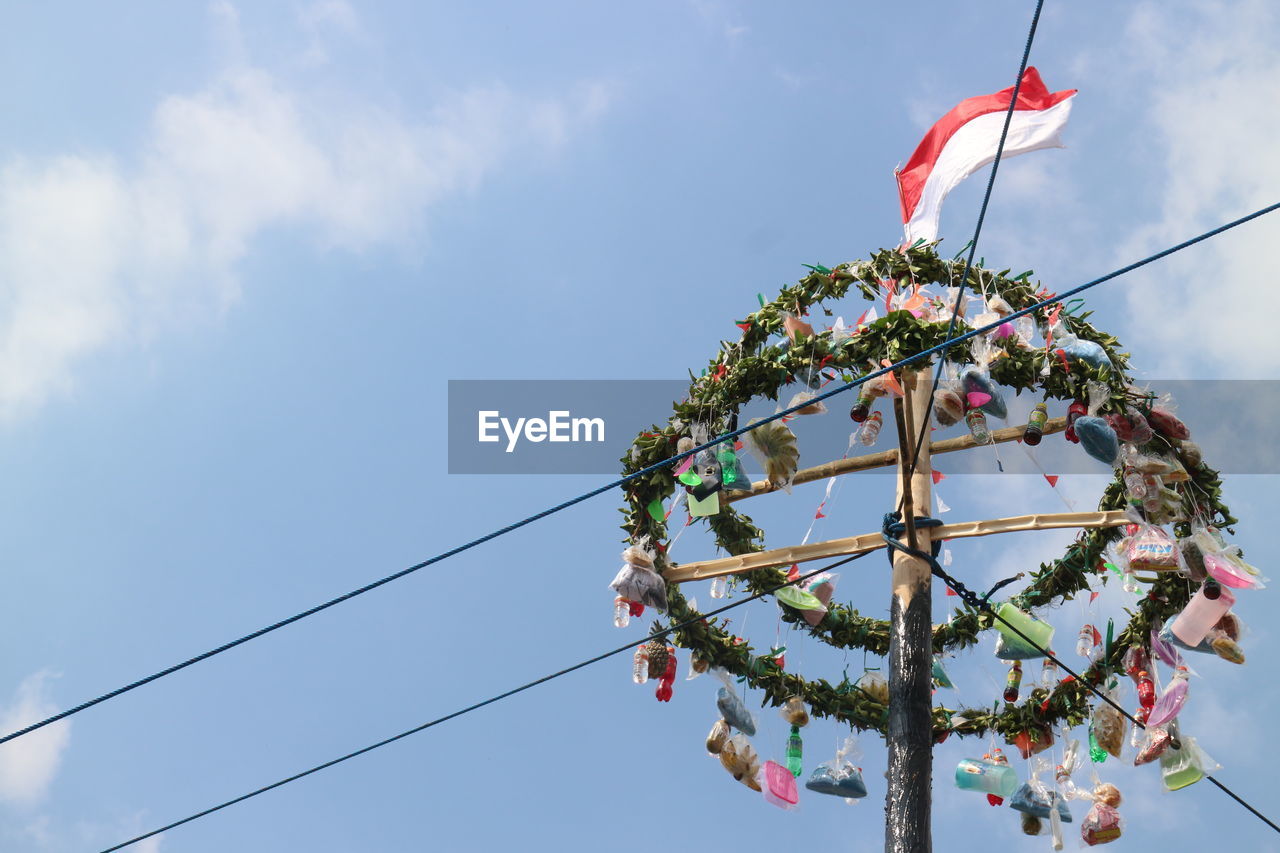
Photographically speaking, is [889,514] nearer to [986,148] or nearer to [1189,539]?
[1189,539]

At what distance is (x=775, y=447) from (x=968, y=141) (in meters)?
3.37

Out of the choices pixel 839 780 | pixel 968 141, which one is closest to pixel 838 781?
pixel 839 780

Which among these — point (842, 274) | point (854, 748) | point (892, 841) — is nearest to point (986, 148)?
point (842, 274)

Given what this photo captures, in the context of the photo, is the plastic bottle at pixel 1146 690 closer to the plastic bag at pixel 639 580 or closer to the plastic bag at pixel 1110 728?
the plastic bag at pixel 1110 728

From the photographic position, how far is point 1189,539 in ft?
27.3

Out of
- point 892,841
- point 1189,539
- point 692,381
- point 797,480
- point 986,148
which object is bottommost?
point 892,841

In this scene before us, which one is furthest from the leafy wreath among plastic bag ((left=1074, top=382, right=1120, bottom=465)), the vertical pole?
the vertical pole

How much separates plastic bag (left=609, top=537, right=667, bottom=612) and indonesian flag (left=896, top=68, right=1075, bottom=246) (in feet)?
10.6

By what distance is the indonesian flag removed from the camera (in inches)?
403

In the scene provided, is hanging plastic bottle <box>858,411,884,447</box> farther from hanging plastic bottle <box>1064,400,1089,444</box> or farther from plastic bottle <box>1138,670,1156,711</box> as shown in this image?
plastic bottle <box>1138,670,1156,711</box>

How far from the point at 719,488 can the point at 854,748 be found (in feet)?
8.10

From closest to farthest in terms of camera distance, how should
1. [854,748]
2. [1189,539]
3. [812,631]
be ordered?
[1189,539] → [854,748] → [812,631]

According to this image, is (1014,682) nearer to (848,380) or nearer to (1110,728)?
(1110,728)

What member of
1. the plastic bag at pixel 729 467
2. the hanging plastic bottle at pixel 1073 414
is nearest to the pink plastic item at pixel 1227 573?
the hanging plastic bottle at pixel 1073 414
